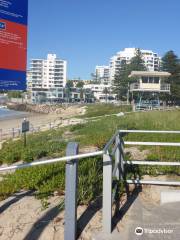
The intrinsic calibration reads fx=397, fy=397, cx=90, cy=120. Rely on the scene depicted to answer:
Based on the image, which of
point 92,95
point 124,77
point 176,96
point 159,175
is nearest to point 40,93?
point 92,95

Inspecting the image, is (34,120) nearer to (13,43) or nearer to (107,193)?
(107,193)

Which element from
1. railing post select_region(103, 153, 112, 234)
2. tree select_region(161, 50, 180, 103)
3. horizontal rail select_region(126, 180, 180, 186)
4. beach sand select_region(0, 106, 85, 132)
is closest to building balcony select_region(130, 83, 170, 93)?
beach sand select_region(0, 106, 85, 132)

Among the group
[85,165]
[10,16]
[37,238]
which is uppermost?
[10,16]

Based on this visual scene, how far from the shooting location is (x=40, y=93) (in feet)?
575

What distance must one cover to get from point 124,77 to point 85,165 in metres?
83.7

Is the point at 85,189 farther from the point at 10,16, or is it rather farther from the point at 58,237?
Result: the point at 10,16

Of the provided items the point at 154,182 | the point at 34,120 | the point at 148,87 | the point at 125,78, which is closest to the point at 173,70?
the point at 125,78

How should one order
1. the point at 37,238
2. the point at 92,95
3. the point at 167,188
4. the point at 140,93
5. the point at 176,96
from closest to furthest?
the point at 37,238, the point at 167,188, the point at 140,93, the point at 176,96, the point at 92,95

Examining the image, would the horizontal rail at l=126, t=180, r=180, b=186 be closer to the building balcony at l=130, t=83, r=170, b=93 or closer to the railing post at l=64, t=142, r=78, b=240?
the railing post at l=64, t=142, r=78, b=240

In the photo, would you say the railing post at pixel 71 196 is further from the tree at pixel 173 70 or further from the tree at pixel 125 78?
the tree at pixel 125 78

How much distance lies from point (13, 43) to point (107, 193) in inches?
84.3

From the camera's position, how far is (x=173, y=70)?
3091 inches

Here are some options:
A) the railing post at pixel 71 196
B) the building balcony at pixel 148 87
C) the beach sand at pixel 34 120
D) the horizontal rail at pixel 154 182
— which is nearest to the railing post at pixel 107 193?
the railing post at pixel 71 196

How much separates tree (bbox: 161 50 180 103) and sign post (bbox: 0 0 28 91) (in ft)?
229
